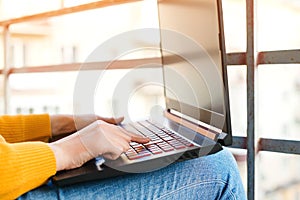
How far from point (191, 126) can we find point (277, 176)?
436 millimetres

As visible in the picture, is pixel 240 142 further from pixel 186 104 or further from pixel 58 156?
pixel 58 156

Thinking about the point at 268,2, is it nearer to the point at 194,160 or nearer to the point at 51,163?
the point at 194,160

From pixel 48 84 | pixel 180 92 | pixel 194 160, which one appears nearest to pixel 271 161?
pixel 180 92

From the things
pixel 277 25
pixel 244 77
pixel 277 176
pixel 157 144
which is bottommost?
pixel 277 176

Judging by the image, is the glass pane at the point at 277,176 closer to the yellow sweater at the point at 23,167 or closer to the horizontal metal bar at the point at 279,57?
the horizontal metal bar at the point at 279,57

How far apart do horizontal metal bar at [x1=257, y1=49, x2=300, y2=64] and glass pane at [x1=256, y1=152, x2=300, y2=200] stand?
290 millimetres

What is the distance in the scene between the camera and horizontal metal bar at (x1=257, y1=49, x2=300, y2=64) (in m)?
0.99

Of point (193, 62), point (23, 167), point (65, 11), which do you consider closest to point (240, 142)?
point (193, 62)

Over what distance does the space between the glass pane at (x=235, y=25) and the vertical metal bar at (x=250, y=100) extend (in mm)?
51

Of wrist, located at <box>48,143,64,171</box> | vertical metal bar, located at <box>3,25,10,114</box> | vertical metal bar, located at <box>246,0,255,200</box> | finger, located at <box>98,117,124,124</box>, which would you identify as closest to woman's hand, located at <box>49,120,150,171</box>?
wrist, located at <box>48,143,64,171</box>

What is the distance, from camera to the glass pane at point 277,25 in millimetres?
1068

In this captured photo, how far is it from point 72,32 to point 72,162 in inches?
47.3

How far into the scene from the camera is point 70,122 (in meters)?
1.11

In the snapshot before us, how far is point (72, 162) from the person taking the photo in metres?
0.72
